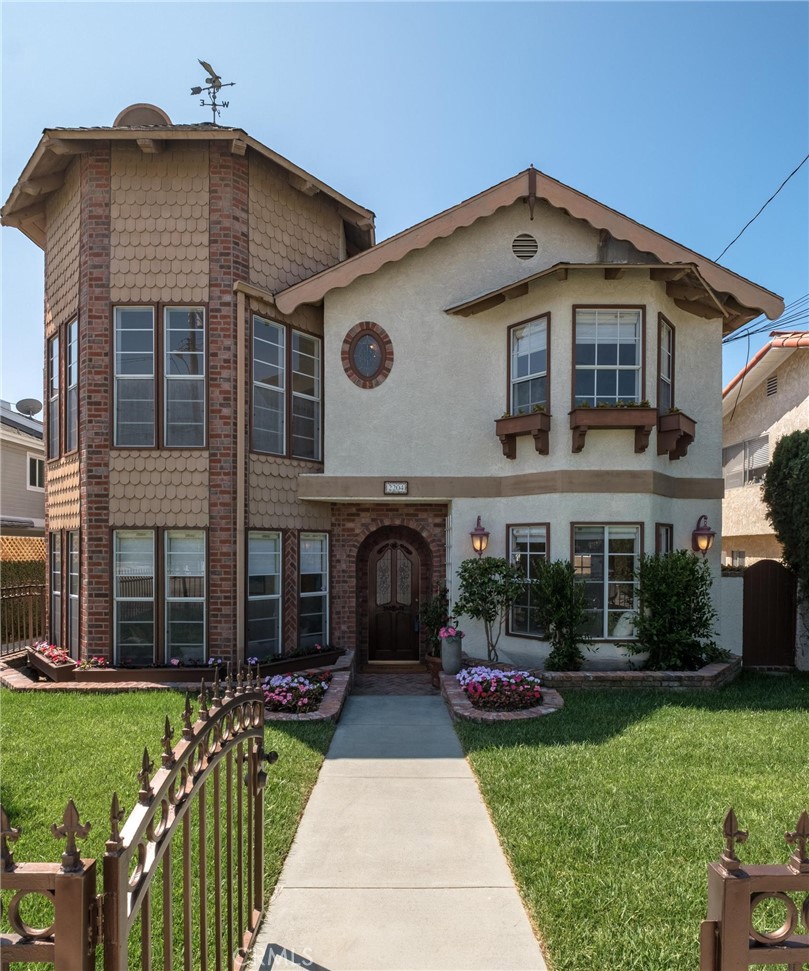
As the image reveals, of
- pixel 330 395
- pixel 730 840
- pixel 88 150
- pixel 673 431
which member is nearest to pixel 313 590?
pixel 330 395

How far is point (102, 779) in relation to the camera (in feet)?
20.2

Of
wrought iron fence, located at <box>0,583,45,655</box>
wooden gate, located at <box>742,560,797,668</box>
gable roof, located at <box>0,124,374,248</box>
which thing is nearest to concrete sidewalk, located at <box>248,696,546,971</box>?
wooden gate, located at <box>742,560,797,668</box>

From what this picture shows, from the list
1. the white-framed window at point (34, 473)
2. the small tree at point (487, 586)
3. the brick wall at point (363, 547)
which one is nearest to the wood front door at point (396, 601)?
the brick wall at point (363, 547)

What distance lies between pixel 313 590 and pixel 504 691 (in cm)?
442

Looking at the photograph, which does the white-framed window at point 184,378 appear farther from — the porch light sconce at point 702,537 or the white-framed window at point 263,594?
the porch light sconce at point 702,537

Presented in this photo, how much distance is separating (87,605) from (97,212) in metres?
6.39

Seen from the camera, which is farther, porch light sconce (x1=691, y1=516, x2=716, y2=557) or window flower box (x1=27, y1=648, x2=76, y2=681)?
porch light sconce (x1=691, y1=516, x2=716, y2=557)

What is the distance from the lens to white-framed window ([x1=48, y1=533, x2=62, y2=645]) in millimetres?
11711

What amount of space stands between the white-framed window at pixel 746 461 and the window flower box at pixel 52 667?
1567cm

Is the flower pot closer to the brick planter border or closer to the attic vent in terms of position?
the brick planter border

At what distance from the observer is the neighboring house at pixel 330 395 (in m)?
10.5

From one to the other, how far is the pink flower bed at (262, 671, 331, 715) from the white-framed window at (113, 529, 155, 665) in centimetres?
252

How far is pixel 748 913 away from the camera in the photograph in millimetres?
2170

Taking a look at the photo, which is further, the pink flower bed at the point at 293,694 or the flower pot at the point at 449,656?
the flower pot at the point at 449,656
